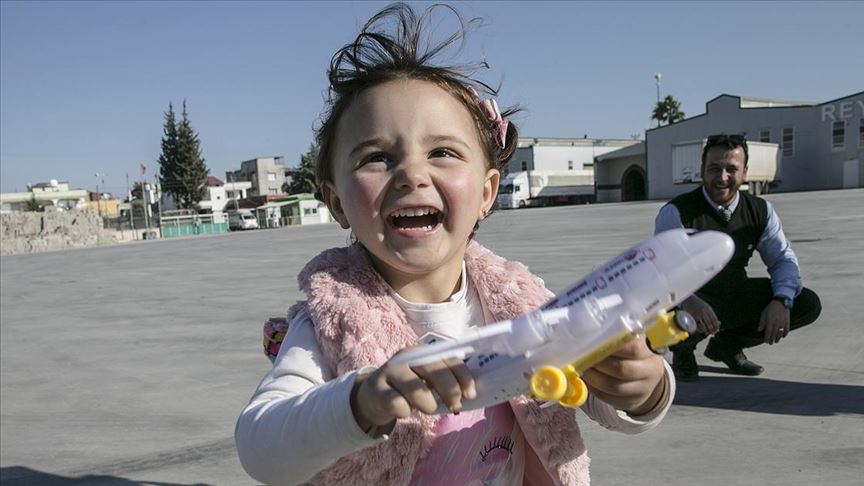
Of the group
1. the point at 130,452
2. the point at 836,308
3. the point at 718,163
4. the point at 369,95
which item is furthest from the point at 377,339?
the point at 836,308

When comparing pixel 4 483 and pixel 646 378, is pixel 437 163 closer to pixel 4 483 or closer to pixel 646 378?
pixel 646 378

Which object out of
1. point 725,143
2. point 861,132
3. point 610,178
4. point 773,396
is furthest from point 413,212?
point 610,178

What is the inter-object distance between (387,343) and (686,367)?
3.39 meters

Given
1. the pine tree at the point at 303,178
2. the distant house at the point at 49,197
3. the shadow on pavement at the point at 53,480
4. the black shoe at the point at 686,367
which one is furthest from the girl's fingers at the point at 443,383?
the distant house at the point at 49,197

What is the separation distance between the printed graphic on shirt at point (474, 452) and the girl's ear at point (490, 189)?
0.53 m

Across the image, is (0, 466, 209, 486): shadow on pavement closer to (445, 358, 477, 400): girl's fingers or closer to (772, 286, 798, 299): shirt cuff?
(445, 358, 477, 400): girl's fingers

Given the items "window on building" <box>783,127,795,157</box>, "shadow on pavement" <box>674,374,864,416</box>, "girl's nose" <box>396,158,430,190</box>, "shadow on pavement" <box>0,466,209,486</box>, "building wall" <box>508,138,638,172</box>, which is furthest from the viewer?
"building wall" <box>508,138,638,172</box>

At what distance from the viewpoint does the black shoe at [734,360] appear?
431 cm

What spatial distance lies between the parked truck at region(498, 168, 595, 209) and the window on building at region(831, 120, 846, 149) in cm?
2048

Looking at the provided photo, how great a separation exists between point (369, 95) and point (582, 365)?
0.84 m

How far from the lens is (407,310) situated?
159cm

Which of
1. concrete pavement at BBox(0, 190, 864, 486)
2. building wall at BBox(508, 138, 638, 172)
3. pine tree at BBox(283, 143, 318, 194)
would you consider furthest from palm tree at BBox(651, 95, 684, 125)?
concrete pavement at BBox(0, 190, 864, 486)

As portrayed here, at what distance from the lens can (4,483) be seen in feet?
10.8

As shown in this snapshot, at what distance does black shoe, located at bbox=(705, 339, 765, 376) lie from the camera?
4.31 m
